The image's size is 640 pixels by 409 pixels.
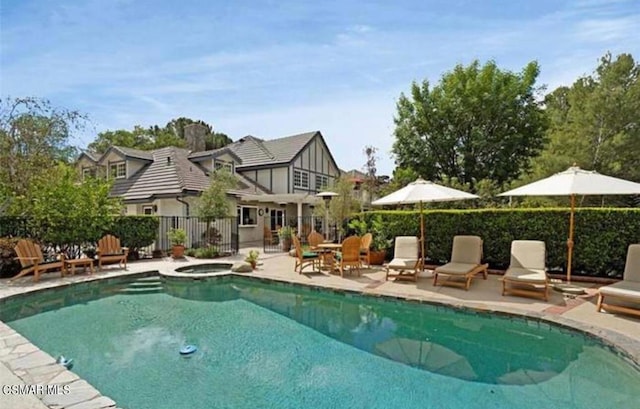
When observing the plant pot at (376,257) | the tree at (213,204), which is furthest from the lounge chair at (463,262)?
the tree at (213,204)

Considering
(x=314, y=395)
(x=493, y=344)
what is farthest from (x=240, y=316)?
(x=493, y=344)

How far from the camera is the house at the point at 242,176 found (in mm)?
19219

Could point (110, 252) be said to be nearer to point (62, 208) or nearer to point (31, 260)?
point (62, 208)

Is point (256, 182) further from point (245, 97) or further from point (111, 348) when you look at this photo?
point (111, 348)

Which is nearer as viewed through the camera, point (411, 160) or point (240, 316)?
point (240, 316)

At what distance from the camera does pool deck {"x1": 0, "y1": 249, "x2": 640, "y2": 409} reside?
150 inches

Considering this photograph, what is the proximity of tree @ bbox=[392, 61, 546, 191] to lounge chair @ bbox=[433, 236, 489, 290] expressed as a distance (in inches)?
590

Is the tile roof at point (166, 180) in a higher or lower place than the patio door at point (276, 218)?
higher

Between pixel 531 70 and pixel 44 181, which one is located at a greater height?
pixel 531 70

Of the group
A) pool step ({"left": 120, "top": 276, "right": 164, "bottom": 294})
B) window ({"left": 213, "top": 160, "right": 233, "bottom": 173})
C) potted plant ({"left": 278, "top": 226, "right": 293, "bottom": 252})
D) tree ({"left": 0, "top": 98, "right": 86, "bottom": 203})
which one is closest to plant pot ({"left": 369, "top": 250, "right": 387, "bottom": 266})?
potted plant ({"left": 278, "top": 226, "right": 293, "bottom": 252})

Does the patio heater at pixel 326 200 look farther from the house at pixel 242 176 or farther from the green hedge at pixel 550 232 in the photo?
the green hedge at pixel 550 232

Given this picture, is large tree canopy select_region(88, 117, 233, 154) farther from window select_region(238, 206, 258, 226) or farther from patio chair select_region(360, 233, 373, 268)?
patio chair select_region(360, 233, 373, 268)

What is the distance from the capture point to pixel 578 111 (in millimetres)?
17891

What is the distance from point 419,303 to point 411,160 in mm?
19534
